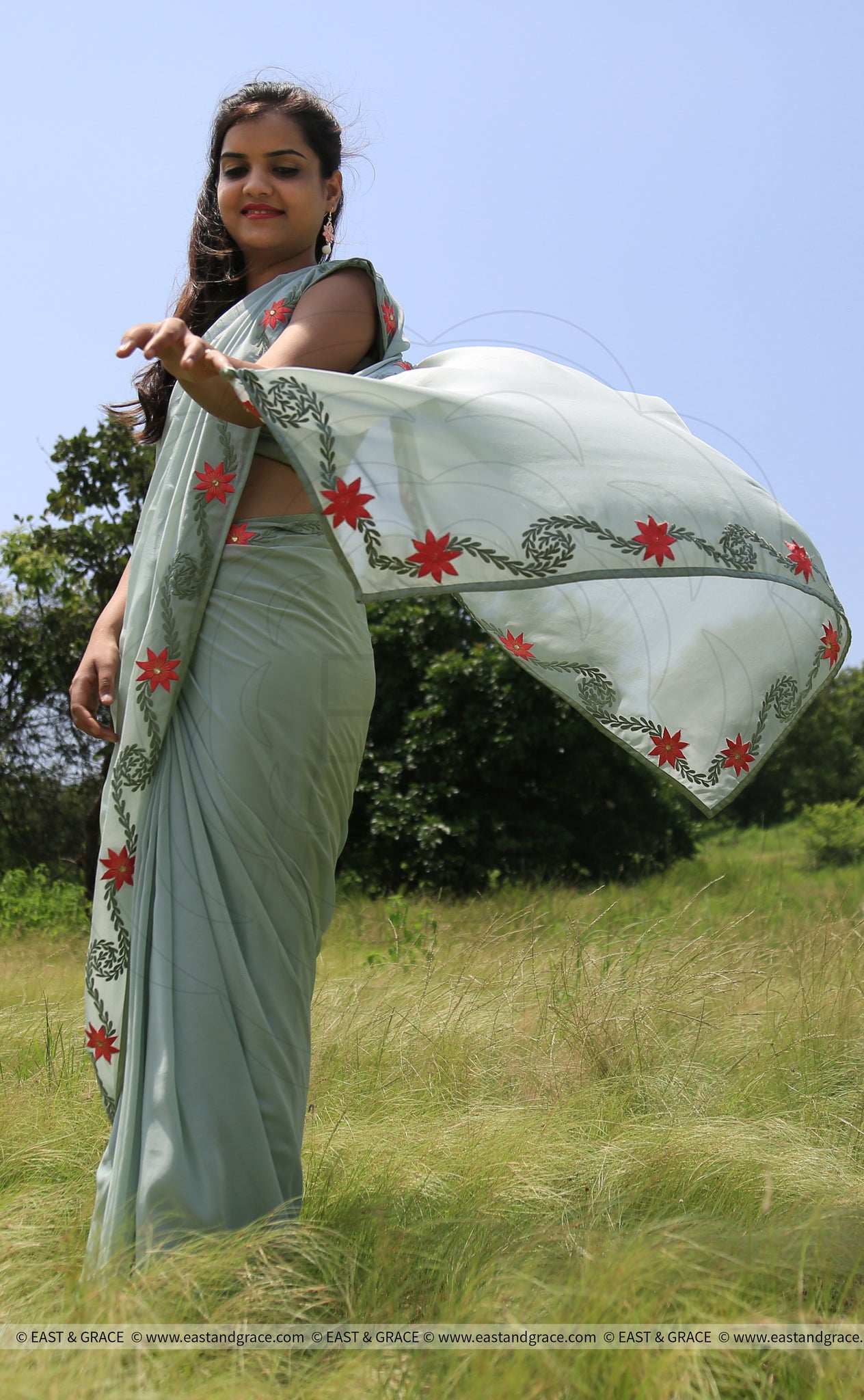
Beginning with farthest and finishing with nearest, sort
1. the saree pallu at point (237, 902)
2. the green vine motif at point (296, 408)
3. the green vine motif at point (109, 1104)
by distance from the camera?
the green vine motif at point (109, 1104) → the saree pallu at point (237, 902) → the green vine motif at point (296, 408)

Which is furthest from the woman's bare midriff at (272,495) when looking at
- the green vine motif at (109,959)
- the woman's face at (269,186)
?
the green vine motif at (109,959)

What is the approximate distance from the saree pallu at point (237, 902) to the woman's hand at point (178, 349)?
1.07 ft

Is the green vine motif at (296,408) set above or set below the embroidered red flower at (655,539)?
above

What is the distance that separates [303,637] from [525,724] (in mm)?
6620

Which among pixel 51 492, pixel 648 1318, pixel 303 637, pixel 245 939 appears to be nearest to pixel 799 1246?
pixel 648 1318

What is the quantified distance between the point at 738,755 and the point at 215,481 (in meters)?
1.21

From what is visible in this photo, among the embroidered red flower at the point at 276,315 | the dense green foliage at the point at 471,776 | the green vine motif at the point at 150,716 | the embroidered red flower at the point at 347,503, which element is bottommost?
the dense green foliage at the point at 471,776

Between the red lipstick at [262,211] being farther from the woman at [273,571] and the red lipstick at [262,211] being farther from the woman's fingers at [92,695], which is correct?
the woman's fingers at [92,695]

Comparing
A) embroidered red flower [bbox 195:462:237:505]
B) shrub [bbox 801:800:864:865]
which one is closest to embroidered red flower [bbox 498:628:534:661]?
embroidered red flower [bbox 195:462:237:505]

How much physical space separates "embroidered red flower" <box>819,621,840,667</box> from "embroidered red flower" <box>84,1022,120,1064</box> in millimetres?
1604

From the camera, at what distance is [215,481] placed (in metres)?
2.02

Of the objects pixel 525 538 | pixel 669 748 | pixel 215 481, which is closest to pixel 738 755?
pixel 669 748

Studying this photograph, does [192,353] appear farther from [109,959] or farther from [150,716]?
[109,959]

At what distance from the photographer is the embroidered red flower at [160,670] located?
1.99m
